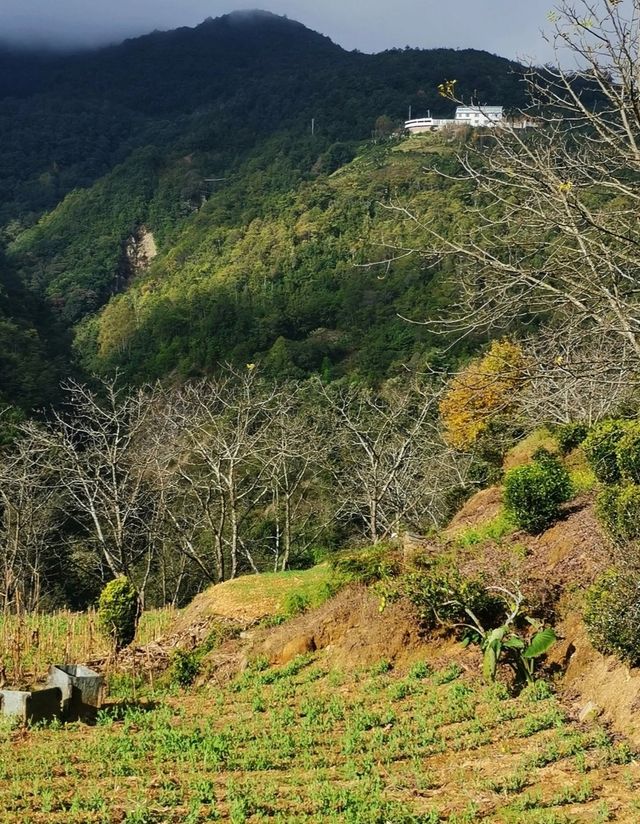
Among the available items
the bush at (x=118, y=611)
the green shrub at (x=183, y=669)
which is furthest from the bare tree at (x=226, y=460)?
the green shrub at (x=183, y=669)

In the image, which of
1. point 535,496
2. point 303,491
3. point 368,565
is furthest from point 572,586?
point 303,491

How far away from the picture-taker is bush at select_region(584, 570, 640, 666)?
696cm

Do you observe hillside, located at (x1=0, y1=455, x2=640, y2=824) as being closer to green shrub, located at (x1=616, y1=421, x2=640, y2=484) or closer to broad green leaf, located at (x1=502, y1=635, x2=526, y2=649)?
broad green leaf, located at (x1=502, y1=635, x2=526, y2=649)

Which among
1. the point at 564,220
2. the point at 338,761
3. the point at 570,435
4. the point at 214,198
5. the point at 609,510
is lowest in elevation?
the point at 338,761

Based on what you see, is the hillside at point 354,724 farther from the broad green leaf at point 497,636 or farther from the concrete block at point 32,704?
the broad green leaf at point 497,636

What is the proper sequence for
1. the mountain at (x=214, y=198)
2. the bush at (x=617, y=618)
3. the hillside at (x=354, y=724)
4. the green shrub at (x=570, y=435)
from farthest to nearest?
the mountain at (x=214, y=198), the green shrub at (x=570, y=435), the bush at (x=617, y=618), the hillside at (x=354, y=724)

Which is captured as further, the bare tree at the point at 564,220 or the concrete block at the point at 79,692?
the concrete block at the point at 79,692

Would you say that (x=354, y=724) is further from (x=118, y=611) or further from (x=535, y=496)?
(x=118, y=611)

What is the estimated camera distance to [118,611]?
1304 cm

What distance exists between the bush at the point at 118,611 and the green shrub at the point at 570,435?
9047 mm

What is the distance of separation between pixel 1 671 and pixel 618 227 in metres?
8.52

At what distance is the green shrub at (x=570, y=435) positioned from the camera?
16.3 metres

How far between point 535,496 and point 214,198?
93687 millimetres

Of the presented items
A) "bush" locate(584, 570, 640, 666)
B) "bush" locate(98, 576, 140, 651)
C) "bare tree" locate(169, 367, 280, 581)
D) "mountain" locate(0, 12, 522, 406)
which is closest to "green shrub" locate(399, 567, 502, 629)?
"bush" locate(584, 570, 640, 666)
